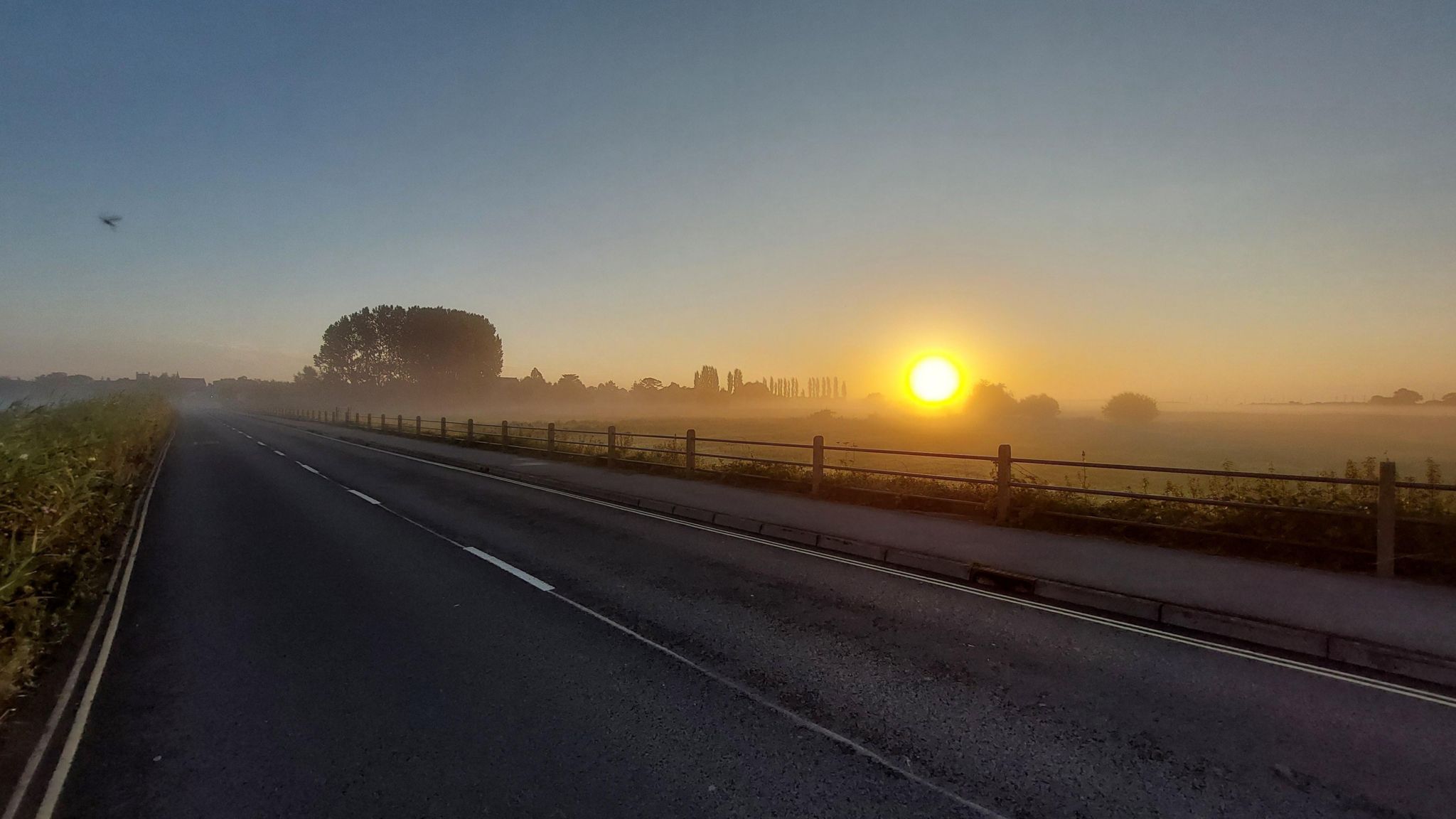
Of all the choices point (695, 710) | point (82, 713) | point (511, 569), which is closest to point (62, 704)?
point (82, 713)

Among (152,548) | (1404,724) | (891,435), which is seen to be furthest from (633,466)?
(891,435)

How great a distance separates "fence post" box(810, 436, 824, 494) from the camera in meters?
12.1

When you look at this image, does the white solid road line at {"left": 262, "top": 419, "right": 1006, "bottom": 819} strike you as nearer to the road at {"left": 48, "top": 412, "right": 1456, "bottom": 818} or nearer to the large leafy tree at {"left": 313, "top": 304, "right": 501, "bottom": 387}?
the road at {"left": 48, "top": 412, "right": 1456, "bottom": 818}

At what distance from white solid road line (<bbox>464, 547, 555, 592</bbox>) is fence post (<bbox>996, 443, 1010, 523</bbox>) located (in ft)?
23.9

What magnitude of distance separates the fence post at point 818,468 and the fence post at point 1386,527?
7.81 metres

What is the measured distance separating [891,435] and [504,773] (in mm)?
66859

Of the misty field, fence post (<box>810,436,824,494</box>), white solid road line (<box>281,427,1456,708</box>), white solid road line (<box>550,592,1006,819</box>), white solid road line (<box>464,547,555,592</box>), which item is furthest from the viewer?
the misty field

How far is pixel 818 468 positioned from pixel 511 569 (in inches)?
272

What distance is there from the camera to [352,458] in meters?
21.1

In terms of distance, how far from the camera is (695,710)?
3914mm

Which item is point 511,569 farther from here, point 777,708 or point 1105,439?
point 1105,439

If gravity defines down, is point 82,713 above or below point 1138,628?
below

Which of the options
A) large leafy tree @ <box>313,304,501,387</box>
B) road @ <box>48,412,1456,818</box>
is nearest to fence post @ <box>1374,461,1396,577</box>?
road @ <box>48,412,1456,818</box>

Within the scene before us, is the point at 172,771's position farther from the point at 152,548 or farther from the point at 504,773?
the point at 152,548
